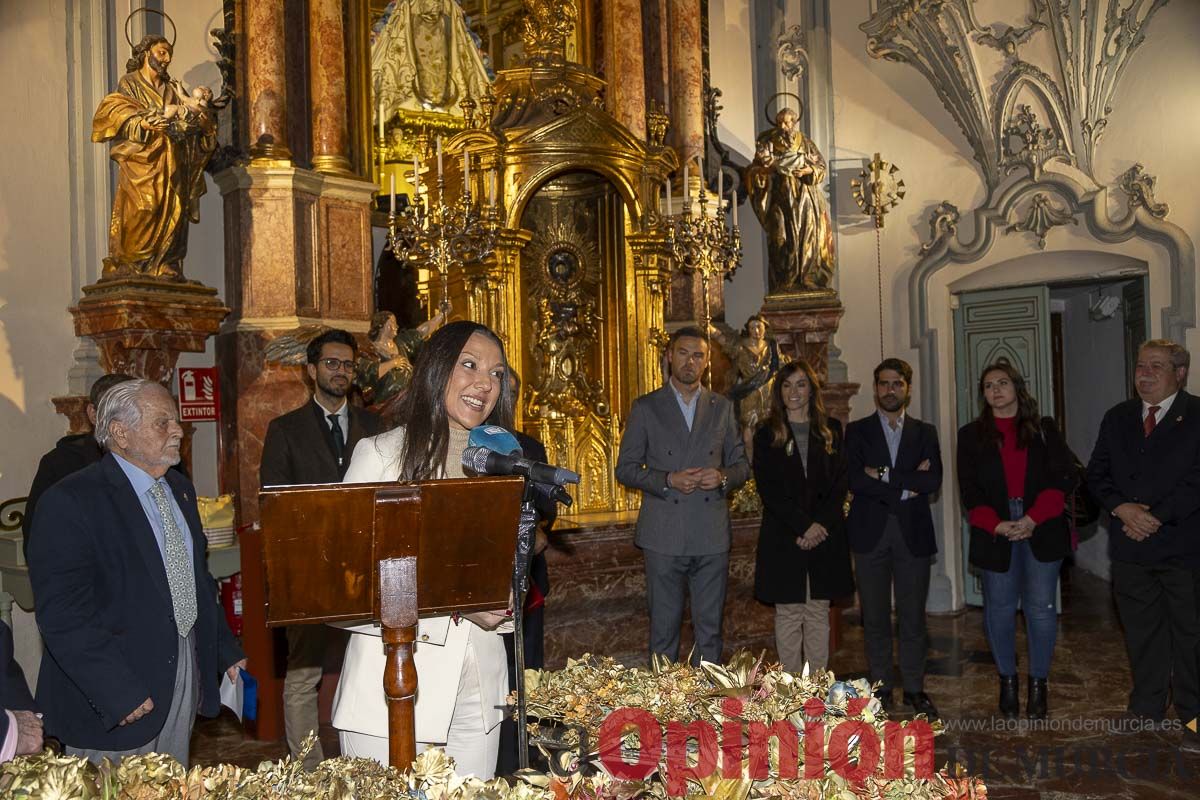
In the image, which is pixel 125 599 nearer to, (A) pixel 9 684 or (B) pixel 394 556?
(A) pixel 9 684

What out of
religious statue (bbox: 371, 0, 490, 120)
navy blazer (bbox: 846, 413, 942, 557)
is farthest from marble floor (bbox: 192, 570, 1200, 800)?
religious statue (bbox: 371, 0, 490, 120)

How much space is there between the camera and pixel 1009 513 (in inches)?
202

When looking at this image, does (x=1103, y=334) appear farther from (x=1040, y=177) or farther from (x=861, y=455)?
(x=861, y=455)

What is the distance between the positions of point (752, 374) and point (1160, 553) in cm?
338

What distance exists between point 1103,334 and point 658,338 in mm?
4938

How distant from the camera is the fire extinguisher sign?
6.73 m

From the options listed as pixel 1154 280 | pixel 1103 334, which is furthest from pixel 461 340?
pixel 1103 334

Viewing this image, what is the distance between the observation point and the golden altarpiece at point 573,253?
7.16 m

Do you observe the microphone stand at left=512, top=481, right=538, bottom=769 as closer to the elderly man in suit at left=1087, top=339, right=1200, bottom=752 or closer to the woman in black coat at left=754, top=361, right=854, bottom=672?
the woman in black coat at left=754, top=361, right=854, bottom=672

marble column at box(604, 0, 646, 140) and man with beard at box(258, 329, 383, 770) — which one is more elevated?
marble column at box(604, 0, 646, 140)

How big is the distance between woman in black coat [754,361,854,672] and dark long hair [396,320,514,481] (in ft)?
10.1

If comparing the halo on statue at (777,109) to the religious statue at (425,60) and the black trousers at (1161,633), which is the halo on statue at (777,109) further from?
the black trousers at (1161,633)

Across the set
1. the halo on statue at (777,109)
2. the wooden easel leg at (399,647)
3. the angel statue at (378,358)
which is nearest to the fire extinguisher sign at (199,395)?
the angel statue at (378,358)

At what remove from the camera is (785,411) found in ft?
17.3
